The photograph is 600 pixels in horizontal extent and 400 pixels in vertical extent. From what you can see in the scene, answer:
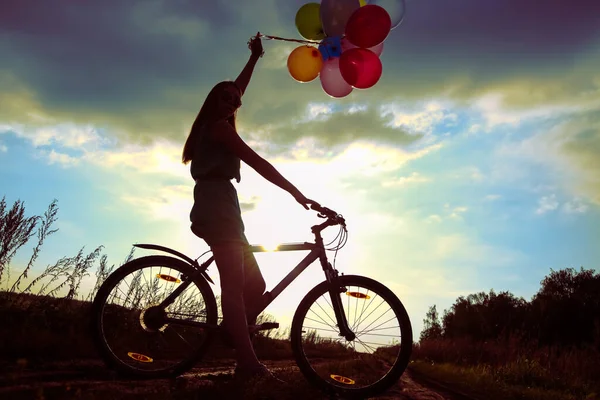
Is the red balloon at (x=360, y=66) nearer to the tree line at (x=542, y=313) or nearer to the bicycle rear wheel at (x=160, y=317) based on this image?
the bicycle rear wheel at (x=160, y=317)

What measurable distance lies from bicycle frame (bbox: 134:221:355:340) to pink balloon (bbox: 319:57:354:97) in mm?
2287

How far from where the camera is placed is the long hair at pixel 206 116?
4.32 meters

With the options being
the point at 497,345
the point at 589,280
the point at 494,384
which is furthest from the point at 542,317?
the point at 494,384

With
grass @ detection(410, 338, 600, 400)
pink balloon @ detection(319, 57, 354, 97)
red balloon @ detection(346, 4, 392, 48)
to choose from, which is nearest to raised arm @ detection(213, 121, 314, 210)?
red balloon @ detection(346, 4, 392, 48)

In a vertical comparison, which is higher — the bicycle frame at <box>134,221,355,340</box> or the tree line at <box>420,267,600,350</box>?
the tree line at <box>420,267,600,350</box>

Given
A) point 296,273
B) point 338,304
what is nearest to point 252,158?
point 296,273

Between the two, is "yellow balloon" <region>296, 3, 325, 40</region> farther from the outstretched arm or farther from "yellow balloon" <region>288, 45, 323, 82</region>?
the outstretched arm

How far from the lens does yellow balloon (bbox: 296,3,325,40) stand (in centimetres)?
607

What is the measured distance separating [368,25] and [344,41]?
57 centimetres

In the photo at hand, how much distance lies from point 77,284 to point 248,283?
3411mm

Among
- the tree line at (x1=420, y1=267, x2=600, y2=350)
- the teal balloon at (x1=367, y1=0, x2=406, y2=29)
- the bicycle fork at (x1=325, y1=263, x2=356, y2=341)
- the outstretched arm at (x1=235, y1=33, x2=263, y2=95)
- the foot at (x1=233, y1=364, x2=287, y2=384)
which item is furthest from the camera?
the tree line at (x1=420, y1=267, x2=600, y2=350)

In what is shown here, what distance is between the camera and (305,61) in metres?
5.90

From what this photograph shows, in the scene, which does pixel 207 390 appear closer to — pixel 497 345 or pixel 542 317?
pixel 497 345

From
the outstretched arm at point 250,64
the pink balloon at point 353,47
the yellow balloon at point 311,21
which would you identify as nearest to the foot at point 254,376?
the outstretched arm at point 250,64
